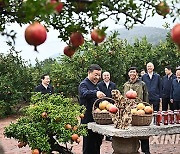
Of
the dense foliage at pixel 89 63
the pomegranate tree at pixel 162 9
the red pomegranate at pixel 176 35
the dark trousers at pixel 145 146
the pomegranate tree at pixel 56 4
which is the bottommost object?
the dark trousers at pixel 145 146

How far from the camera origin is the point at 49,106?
254 inches

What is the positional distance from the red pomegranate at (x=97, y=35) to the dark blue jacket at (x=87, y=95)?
4.86 meters

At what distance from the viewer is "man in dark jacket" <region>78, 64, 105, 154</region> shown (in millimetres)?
7062

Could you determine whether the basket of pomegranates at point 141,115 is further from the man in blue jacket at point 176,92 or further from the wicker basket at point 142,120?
the man in blue jacket at point 176,92

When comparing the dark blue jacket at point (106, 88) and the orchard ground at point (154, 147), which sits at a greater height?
the dark blue jacket at point (106, 88)

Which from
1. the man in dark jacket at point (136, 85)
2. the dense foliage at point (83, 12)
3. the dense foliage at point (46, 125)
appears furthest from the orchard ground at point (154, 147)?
the dense foliage at point (83, 12)

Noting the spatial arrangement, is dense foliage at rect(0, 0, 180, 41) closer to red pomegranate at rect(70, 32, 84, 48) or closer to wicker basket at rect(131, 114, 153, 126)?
red pomegranate at rect(70, 32, 84, 48)

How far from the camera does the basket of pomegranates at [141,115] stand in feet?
22.0

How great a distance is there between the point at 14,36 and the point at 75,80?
15.3m

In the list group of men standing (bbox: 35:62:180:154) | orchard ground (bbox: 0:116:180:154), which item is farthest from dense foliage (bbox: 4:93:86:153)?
orchard ground (bbox: 0:116:180:154)

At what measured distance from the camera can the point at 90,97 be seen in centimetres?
718

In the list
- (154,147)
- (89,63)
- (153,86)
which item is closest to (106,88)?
(153,86)

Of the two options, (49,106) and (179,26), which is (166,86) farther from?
(179,26)

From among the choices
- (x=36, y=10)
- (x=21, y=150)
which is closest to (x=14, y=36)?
(x=36, y=10)
